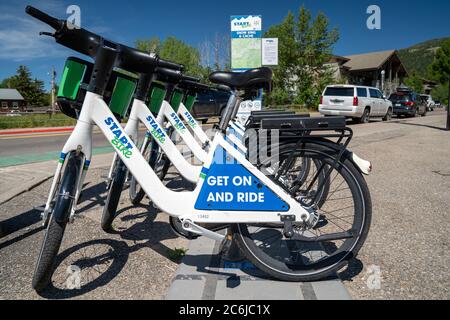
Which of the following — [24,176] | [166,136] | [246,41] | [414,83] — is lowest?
[24,176]

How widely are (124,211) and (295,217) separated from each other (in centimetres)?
231

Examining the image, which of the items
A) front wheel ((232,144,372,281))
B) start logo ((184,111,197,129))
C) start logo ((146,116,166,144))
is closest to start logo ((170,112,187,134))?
start logo ((184,111,197,129))

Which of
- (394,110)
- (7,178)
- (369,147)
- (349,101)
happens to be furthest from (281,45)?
(7,178)

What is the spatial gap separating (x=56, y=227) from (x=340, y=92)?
16.7 metres

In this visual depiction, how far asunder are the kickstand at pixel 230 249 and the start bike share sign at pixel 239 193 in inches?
8.6

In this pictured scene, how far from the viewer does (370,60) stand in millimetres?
50219

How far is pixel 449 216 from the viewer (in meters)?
3.68

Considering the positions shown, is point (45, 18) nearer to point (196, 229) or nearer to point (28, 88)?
point (196, 229)

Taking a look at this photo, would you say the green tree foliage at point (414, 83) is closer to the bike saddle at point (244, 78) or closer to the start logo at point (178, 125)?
the start logo at point (178, 125)

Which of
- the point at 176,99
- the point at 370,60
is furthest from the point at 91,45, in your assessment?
the point at 370,60

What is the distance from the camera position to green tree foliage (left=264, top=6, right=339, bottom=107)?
34219 millimetres

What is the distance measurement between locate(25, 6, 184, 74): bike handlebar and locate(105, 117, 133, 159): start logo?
44cm

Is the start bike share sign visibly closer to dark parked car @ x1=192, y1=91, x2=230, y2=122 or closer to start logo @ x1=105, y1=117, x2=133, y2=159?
start logo @ x1=105, y1=117, x2=133, y2=159

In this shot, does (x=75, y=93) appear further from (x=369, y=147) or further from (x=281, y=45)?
(x=281, y=45)
